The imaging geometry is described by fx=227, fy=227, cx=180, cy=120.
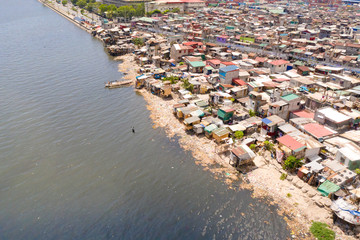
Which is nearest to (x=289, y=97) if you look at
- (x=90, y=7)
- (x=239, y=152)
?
(x=239, y=152)

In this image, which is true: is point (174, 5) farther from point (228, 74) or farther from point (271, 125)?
point (271, 125)

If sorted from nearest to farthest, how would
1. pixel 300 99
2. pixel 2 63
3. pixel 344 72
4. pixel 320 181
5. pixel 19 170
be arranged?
1. pixel 320 181
2. pixel 19 170
3. pixel 300 99
4. pixel 344 72
5. pixel 2 63

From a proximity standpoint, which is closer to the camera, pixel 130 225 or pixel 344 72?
pixel 130 225

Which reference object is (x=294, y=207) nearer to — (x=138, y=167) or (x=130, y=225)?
(x=130, y=225)

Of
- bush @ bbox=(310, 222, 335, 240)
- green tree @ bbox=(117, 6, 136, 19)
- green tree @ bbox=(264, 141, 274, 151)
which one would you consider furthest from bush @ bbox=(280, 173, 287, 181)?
green tree @ bbox=(117, 6, 136, 19)

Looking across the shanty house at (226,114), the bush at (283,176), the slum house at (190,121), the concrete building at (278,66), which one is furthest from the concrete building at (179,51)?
the bush at (283,176)

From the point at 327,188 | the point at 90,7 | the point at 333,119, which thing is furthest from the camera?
the point at 90,7

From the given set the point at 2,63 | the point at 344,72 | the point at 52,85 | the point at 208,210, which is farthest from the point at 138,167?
the point at 2,63
